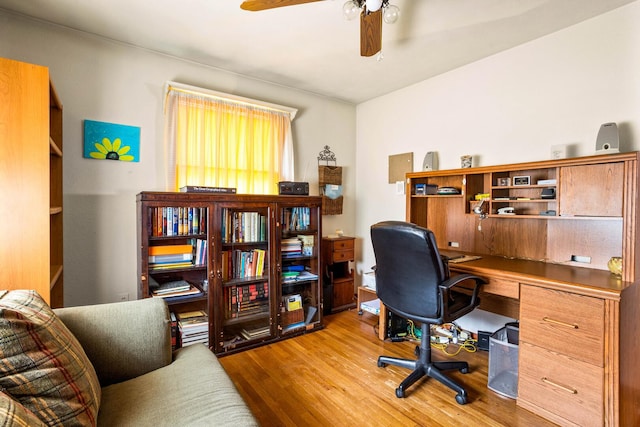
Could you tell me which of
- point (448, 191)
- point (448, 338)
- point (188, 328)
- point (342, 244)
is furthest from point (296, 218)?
point (448, 338)

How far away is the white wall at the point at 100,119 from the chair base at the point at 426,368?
2.16 metres

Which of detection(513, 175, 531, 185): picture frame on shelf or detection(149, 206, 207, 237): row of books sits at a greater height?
detection(513, 175, 531, 185): picture frame on shelf

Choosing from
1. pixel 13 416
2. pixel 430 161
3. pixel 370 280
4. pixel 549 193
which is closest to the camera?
pixel 13 416

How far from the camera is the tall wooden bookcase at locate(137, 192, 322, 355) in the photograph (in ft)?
7.52

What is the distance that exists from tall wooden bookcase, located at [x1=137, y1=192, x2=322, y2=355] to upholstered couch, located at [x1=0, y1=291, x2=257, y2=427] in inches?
31.8

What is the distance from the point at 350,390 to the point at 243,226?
148cm

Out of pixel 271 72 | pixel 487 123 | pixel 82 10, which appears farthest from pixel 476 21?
pixel 82 10

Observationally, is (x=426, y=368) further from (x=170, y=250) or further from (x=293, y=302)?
(x=170, y=250)

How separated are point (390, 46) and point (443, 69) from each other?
0.76 meters

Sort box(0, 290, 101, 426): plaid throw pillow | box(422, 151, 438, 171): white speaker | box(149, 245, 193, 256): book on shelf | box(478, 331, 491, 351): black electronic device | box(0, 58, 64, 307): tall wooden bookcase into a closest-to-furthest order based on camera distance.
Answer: box(0, 290, 101, 426): plaid throw pillow < box(0, 58, 64, 307): tall wooden bookcase < box(149, 245, 193, 256): book on shelf < box(478, 331, 491, 351): black electronic device < box(422, 151, 438, 171): white speaker

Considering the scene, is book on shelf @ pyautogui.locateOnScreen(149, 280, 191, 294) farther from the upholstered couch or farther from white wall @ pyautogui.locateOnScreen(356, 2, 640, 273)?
white wall @ pyautogui.locateOnScreen(356, 2, 640, 273)

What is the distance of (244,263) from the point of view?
8.71 ft

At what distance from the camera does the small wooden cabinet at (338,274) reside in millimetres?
3367

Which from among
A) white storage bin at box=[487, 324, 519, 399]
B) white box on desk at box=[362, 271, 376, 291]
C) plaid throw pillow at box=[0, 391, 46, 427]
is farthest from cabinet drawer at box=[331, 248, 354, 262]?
plaid throw pillow at box=[0, 391, 46, 427]
